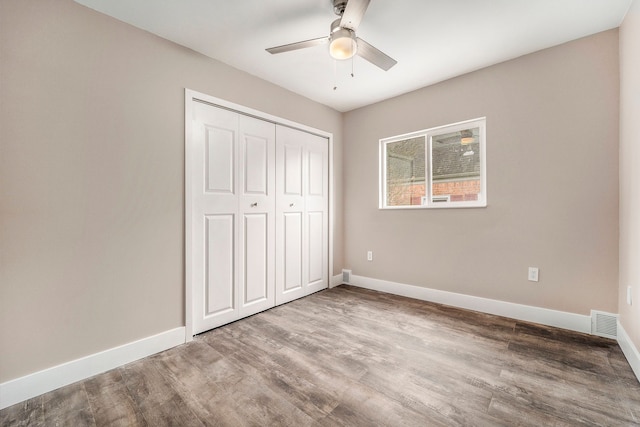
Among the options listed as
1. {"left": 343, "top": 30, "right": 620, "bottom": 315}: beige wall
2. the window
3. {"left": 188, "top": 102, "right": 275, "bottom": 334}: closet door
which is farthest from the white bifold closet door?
{"left": 343, "top": 30, "right": 620, "bottom": 315}: beige wall

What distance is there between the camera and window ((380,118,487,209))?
9.30ft

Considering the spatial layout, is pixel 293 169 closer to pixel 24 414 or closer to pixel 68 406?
pixel 68 406

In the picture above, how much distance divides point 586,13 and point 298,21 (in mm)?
2083

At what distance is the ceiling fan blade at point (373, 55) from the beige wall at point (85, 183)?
1.45 metres

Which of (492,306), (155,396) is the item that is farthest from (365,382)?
(492,306)

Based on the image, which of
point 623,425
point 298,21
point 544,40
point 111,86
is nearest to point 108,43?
point 111,86

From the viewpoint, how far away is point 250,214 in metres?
2.75

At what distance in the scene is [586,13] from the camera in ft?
6.35

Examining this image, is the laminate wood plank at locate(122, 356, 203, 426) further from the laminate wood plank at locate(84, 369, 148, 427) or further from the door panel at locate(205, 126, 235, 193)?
the door panel at locate(205, 126, 235, 193)

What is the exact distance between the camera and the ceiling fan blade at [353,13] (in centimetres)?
153

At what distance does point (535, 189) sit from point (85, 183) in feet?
11.7

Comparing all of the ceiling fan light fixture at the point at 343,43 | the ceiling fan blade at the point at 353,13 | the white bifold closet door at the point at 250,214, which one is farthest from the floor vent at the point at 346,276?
the ceiling fan blade at the point at 353,13

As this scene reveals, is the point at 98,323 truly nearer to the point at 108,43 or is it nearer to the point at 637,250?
the point at 108,43

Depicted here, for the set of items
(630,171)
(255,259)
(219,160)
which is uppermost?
(219,160)
